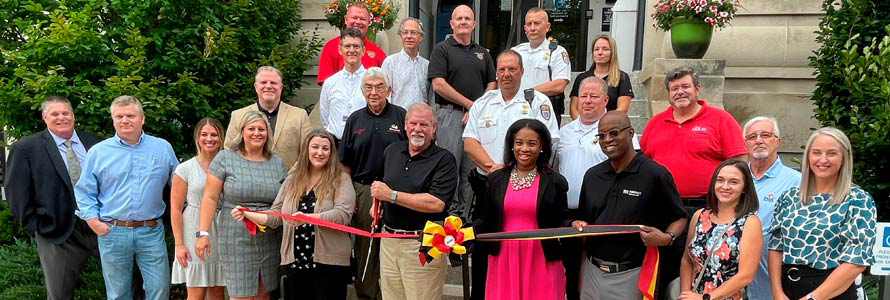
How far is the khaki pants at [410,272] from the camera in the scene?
410 cm

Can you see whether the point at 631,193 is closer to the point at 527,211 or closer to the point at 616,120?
the point at 616,120

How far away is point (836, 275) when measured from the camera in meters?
3.12

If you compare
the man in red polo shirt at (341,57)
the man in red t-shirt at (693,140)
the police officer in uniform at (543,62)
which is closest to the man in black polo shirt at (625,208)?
the man in red t-shirt at (693,140)

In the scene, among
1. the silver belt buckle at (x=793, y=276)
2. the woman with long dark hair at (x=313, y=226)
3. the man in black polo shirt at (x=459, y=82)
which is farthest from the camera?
the man in black polo shirt at (x=459, y=82)

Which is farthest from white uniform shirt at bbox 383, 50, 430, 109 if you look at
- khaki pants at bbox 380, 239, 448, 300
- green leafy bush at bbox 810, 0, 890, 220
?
green leafy bush at bbox 810, 0, 890, 220

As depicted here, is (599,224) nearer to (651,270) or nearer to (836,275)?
(651,270)

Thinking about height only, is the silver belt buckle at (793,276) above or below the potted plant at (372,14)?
below

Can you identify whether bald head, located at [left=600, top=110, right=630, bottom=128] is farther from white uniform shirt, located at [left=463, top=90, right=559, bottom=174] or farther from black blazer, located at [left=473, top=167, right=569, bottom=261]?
white uniform shirt, located at [left=463, top=90, right=559, bottom=174]

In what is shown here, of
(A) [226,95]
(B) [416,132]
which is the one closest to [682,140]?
(B) [416,132]

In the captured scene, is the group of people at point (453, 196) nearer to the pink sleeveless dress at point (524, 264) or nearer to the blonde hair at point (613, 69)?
the pink sleeveless dress at point (524, 264)

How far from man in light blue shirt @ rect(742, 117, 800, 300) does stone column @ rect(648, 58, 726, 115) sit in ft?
12.0

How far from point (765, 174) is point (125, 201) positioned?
435cm

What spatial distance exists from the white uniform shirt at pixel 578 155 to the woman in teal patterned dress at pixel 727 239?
2.98ft

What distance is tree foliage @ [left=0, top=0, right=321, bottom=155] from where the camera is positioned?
5879mm
